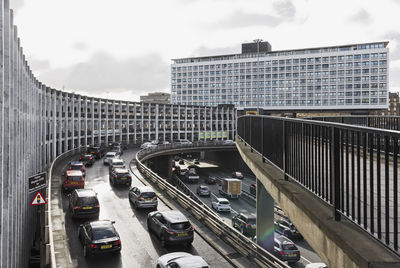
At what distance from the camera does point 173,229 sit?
48.1 ft

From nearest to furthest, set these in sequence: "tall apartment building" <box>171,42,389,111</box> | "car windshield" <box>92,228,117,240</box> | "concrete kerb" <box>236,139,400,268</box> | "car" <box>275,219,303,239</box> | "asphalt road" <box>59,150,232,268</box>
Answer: "concrete kerb" <box>236,139,400,268</box>
"asphalt road" <box>59,150,232,268</box>
"car windshield" <box>92,228,117,240</box>
"car" <box>275,219,303,239</box>
"tall apartment building" <box>171,42,389,111</box>

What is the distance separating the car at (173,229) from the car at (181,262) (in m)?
2.58

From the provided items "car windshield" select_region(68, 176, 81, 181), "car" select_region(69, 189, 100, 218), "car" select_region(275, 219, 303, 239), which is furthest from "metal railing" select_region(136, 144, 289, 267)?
"car" select_region(275, 219, 303, 239)

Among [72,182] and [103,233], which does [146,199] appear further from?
[72,182]

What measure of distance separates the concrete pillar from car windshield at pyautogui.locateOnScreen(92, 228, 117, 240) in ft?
22.8

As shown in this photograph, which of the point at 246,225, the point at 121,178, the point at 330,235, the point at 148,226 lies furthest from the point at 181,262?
the point at 246,225

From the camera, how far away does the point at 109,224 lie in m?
14.9

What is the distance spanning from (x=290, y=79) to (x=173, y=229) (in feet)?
378

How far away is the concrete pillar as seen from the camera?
583 inches

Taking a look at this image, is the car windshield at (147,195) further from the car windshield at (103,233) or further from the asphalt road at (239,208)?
the asphalt road at (239,208)

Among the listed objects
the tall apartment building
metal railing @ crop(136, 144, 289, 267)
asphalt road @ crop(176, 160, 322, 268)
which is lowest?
asphalt road @ crop(176, 160, 322, 268)

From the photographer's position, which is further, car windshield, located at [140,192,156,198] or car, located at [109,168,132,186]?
car, located at [109,168,132,186]

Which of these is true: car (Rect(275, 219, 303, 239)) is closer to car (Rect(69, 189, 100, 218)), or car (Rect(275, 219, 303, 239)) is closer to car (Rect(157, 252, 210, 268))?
car (Rect(69, 189, 100, 218))

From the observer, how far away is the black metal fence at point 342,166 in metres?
3.63
